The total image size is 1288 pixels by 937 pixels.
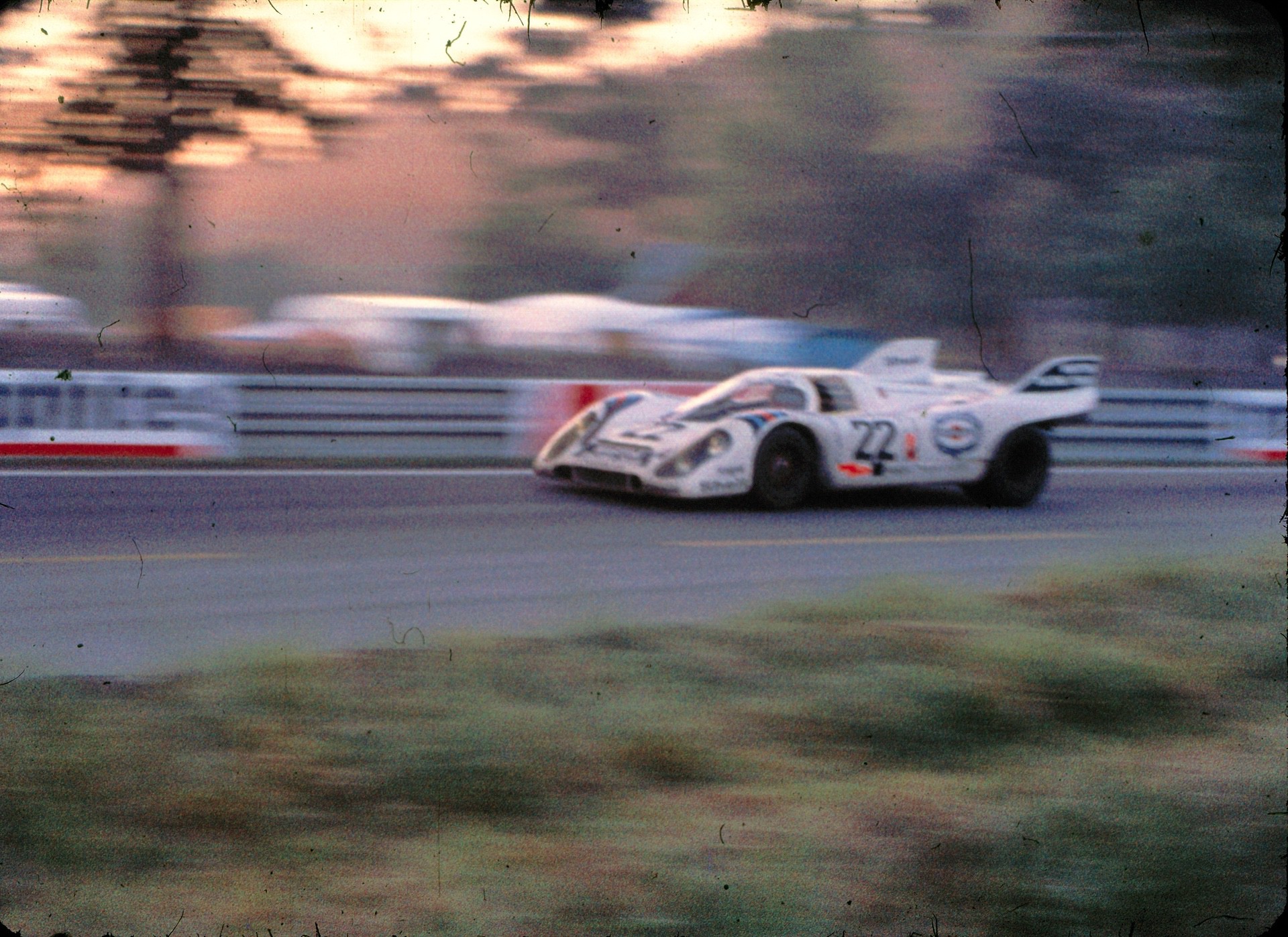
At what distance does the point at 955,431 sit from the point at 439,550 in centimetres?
410

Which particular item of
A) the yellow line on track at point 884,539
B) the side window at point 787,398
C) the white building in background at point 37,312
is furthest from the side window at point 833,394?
the white building in background at point 37,312

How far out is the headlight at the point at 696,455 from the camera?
719cm

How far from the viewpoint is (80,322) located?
3814 mm

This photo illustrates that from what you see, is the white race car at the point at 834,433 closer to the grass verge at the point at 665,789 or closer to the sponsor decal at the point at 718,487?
the sponsor decal at the point at 718,487

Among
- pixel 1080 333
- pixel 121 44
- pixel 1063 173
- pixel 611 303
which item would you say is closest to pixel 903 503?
pixel 1080 333

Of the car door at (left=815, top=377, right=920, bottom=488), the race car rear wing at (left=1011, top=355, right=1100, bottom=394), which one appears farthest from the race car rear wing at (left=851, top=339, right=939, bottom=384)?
the race car rear wing at (left=1011, top=355, right=1100, bottom=394)

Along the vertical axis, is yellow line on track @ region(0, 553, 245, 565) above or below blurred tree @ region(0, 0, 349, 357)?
below

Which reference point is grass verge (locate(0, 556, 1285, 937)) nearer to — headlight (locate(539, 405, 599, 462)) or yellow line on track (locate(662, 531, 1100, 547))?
yellow line on track (locate(662, 531, 1100, 547))

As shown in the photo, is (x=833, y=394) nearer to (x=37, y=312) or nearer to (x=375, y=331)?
(x=375, y=331)

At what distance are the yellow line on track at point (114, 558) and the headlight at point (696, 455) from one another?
2796mm

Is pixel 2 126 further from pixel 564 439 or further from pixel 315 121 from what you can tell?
pixel 564 439

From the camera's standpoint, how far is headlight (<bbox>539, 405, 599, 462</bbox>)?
7.83 metres

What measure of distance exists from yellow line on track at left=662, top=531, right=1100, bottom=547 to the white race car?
0.84 m

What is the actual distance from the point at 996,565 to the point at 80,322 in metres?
4.55
